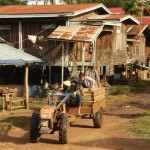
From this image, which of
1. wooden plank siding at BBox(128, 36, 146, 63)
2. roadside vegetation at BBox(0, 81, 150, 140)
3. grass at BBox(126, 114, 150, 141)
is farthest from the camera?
wooden plank siding at BBox(128, 36, 146, 63)

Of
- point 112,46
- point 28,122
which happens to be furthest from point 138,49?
point 28,122

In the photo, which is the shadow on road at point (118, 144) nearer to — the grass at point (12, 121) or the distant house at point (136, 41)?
the grass at point (12, 121)

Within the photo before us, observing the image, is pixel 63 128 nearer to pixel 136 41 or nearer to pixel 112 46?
pixel 112 46

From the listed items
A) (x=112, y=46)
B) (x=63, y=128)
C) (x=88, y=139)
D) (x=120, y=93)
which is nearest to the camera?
(x=63, y=128)

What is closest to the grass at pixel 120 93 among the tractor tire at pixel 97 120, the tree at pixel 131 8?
the tractor tire at pixel 97 120

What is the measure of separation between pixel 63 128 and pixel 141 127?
3.59 metres

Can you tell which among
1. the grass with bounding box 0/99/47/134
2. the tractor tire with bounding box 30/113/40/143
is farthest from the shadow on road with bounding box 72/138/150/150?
the grass with bounding box 0/99/47/134

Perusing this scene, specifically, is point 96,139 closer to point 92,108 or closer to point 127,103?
point 92,108

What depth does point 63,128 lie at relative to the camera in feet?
32.6

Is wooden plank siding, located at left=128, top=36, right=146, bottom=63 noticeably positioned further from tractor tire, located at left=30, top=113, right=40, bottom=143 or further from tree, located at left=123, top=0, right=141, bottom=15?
tractor tire, located at left=30, top=113, right=40, bottom=143

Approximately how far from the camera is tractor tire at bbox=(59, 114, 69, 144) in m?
9.95

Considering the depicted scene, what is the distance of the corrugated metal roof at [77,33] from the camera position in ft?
66.5

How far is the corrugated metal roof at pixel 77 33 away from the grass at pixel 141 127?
6928 millimetres

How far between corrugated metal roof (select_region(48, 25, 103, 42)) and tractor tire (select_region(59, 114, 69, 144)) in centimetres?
1014
